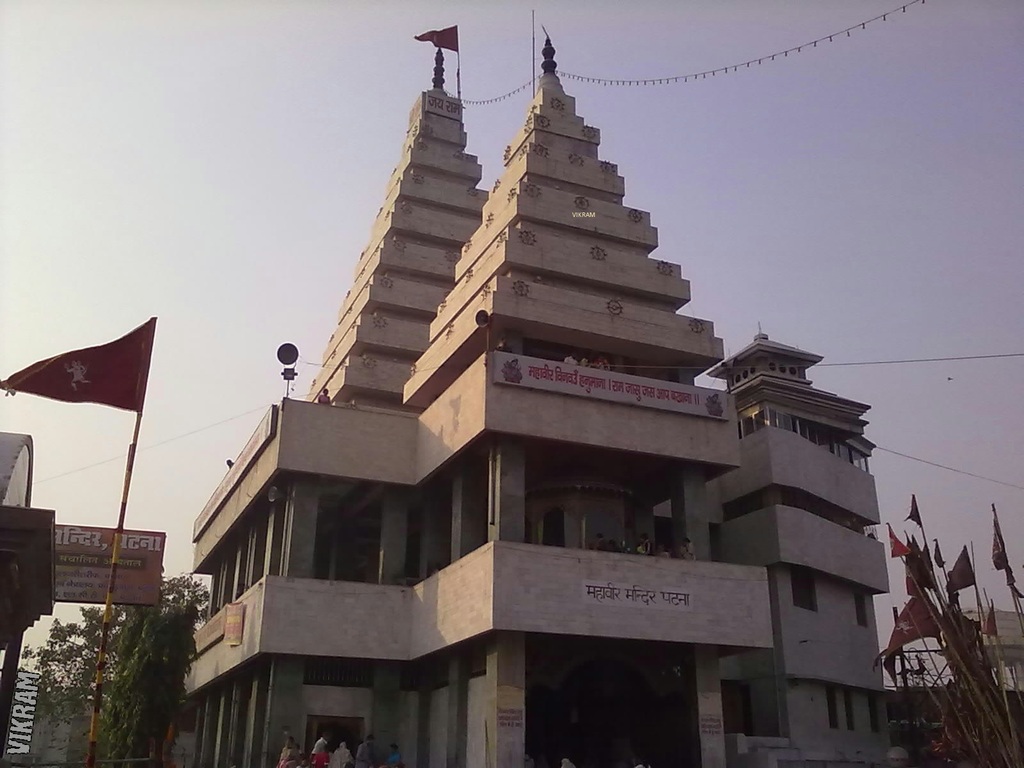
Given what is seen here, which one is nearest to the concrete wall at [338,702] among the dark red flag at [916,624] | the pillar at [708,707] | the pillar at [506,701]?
the pillar at [506,701]

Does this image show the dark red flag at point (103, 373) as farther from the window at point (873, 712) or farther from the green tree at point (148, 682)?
the window at point (873, 712)

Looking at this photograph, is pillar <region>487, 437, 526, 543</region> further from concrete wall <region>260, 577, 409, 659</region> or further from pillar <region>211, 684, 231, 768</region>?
pillar <region>211, 684, 231, 768</region>

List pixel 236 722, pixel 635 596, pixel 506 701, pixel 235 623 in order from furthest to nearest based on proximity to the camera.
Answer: pixel 236 722 → pixel 235 623 → pixel 635 596 → pixel 506 701

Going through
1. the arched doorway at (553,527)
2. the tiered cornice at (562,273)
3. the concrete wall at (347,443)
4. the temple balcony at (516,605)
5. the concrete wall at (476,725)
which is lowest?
the concrete wall at (476,725)

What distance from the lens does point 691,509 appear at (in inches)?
1137

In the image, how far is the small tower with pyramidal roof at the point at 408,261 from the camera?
3912cm

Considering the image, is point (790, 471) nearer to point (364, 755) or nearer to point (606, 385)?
point (606, 385)

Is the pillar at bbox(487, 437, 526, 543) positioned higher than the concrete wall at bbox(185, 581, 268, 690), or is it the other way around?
the pillar at bbox(487, 437, 526, 543)

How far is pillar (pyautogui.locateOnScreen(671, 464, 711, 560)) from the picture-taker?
2838 centimetres

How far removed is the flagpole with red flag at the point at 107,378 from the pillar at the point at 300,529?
14418 millimetres

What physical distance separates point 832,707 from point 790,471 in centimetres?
854

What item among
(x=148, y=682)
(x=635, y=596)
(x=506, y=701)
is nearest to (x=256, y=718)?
(x=148, y=682)

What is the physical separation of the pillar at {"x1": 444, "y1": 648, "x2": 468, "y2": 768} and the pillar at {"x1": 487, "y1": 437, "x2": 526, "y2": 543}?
4.04 meters

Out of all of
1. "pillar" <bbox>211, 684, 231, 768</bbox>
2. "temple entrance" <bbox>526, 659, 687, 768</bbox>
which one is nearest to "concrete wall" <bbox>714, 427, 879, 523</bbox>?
"temple entrance" <bbox>526, 659, 687, 768</bbox>
